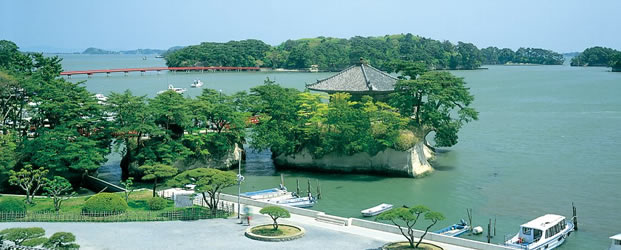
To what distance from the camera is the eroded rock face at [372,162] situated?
171 feet

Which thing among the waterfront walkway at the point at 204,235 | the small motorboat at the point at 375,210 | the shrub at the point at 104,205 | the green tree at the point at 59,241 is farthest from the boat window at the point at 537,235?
the green tree at the point at 59,241

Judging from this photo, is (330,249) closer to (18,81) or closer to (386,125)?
(386,125)

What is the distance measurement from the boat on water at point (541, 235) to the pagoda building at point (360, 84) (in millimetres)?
24309

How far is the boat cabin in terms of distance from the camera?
34.1 m

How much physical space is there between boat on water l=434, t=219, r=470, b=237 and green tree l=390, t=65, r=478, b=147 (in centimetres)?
1735

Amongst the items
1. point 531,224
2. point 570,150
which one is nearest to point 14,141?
point 531,224

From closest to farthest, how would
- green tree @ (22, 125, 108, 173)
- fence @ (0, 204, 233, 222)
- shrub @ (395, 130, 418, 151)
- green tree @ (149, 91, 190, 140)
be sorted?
fence @ (0, 204, 233, 222) < green tree @ (22, 125, 108, 173) < green tree @ (149, 91, 190, 140) < shrub @ (395, 130, 418, 151)

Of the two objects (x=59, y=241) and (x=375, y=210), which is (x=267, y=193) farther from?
(x=59, y=241)

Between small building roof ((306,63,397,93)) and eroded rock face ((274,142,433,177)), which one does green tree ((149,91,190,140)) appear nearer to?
eroded rock face ((274,142,433,177))

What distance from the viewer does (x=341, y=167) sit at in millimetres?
54062

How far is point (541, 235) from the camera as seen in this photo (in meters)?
34.2

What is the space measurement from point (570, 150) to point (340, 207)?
31.5 metres

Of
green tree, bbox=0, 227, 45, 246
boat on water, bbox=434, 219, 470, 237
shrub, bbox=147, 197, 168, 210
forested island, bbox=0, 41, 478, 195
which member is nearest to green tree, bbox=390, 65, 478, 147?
forested island, bbox=0, 41, 478, 195

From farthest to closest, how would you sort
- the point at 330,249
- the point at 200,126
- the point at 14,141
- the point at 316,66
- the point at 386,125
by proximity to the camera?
the point at 316,66 → the point at 200,126 → the point at 386,125 → the point at 14,141 → the point at 330,249
